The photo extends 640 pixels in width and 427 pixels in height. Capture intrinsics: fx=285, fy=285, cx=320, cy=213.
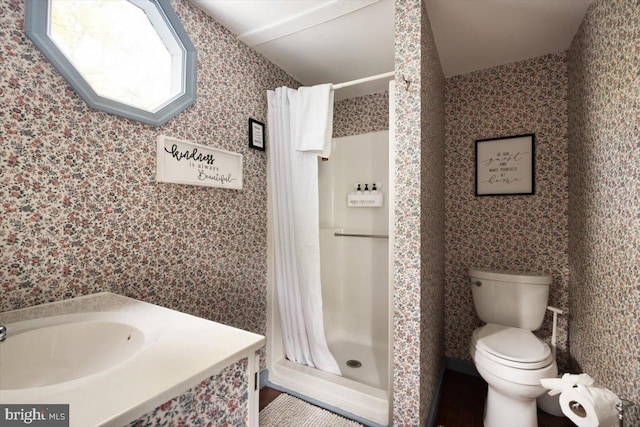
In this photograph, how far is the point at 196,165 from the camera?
1.54m

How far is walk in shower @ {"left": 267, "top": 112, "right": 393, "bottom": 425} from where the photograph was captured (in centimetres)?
240

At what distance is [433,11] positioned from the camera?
1.60m

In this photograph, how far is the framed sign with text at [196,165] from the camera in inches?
54.9

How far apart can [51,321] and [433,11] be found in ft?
7.20

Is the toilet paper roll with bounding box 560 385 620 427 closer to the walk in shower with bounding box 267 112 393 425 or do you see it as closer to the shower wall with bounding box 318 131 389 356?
the walk in shower with bounding box 267 112 393 425

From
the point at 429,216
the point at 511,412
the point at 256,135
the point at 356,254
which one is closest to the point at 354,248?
the point at 356,254

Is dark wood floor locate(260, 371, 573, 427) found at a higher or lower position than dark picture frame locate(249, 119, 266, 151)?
lower

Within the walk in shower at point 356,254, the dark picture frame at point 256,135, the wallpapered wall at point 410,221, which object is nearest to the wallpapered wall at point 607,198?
the wallpapered wall at point 410,221

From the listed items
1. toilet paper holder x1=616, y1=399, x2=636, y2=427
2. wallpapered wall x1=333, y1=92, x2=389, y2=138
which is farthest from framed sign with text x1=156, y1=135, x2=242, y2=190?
toilet paper holder x1=616, y1=399, x2=636, y2=427

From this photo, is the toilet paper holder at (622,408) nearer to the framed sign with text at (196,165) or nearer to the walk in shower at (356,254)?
the walk in shower at (356,254)

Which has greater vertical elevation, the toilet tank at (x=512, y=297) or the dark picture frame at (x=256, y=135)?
the dark picture frame at (x=256, y=135)

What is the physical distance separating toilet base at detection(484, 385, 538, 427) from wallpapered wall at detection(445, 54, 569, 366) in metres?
0.66

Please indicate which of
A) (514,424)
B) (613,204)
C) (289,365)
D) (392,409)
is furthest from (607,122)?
(289,365)

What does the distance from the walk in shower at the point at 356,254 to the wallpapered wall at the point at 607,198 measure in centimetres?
115
